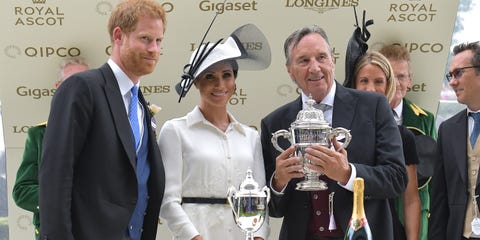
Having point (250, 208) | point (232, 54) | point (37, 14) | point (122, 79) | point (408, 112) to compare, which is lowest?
point (250, 208)

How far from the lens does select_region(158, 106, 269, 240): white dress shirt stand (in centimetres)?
340

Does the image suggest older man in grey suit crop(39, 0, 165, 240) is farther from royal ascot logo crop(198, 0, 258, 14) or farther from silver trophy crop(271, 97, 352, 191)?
royal ascot logo crop(198, 0, 258, 14)

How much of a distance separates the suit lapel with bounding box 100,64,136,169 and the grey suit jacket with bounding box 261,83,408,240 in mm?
650

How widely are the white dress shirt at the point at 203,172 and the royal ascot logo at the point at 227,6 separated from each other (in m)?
1.44

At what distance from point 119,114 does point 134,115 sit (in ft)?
0.51

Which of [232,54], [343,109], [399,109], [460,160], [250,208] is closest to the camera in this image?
[250,208]

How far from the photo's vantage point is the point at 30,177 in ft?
13.5

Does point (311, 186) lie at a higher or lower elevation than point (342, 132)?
lower

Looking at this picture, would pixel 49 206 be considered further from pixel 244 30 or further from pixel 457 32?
pixel 457 32

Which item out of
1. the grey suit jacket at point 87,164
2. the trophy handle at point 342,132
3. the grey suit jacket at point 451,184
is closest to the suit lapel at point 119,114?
the grey suit jacket at point 87,164

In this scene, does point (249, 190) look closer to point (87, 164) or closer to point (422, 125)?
point (87, 164)

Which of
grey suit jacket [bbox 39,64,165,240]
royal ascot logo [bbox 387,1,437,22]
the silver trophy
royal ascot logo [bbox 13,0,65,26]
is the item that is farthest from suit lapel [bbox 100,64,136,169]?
royal ascot logo [bbox 387,1,437,22]

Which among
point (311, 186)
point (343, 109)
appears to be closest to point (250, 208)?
point (311, 186)

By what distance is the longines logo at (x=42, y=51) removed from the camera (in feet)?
15.9
